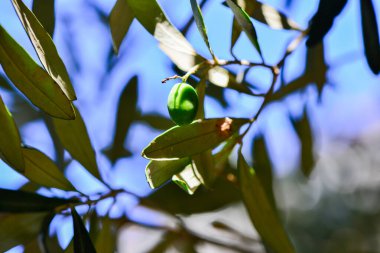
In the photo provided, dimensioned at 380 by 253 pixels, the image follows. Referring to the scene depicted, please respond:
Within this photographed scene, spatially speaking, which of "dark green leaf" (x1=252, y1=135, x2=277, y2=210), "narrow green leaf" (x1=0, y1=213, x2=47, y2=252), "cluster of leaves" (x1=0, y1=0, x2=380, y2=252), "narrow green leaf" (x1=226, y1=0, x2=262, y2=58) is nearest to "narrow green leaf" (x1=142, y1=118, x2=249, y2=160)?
"cluster of leaves" (x1=0, y1=0, x2=380, y2=252)

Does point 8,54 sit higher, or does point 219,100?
point 8,54

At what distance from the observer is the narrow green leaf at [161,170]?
1.94 ft

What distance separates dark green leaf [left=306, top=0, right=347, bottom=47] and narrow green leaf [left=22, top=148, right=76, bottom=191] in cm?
35

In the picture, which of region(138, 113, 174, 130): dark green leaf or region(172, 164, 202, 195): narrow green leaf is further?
region(138, 113, 174, 130): dark green leaf

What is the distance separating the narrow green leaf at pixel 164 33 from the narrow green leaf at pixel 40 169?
202mm

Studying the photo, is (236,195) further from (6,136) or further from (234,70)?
(6,136)

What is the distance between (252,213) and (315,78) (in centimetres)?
36

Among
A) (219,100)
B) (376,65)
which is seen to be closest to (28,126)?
(219,100)

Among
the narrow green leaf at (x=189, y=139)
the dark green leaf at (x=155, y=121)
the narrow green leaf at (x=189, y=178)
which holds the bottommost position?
the dark green leaf at (x=155, y=121)

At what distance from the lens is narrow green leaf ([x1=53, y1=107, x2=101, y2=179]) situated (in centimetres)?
70

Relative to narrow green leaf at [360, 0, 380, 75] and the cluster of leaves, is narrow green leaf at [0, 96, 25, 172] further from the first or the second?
narrow green leaf at [360, 0, 380, 75]

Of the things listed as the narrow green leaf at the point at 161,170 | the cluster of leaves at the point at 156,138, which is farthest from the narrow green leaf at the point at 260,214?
the narrow green leaf at the point at 161,170

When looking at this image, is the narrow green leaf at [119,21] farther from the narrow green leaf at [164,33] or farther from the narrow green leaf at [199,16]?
the narrow green leaf at [199,16]

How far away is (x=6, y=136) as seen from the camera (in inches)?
23.0
